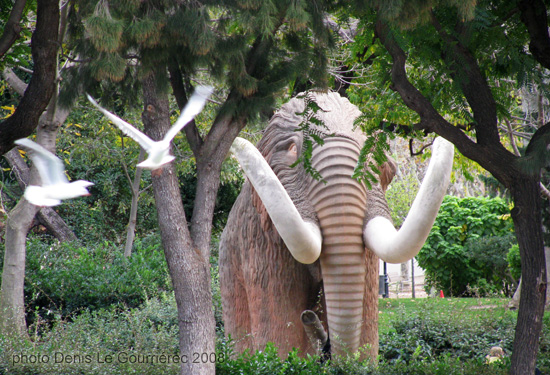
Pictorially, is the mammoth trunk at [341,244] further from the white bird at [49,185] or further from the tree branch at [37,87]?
the tree branch at [37,87]

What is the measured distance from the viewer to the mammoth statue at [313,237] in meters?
4.20

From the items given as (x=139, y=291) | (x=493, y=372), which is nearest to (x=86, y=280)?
(x=139, y=291)

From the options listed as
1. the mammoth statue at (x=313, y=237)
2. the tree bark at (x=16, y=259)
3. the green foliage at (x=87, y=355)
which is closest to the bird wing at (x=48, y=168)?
the mammoth statue at (x=313, y=237)

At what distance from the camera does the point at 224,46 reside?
412 centimetres

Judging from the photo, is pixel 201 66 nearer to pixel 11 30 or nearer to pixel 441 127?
pixel 11 30

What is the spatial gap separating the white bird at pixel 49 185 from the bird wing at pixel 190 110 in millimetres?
618

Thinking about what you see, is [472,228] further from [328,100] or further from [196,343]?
[196,343]

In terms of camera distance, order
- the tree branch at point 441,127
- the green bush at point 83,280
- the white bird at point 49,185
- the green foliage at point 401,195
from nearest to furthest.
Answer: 1. the white bird at point 49,185
2. the tree branch at point 441,127
3. the green bush at point 83,280
4. the green foliage at point 401,195

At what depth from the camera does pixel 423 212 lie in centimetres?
402

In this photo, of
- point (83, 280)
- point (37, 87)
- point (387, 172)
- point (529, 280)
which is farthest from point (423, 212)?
→ point (83, 280)

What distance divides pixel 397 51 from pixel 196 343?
2.39 m

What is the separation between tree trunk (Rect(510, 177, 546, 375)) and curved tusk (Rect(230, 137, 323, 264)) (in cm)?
139

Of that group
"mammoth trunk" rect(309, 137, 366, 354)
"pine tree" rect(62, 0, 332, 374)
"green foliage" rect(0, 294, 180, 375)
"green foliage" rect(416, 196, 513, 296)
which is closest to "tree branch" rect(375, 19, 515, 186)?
"pine tree" rect(62, 0, 332, 374)

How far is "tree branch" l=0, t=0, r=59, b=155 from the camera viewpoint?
3.73m
